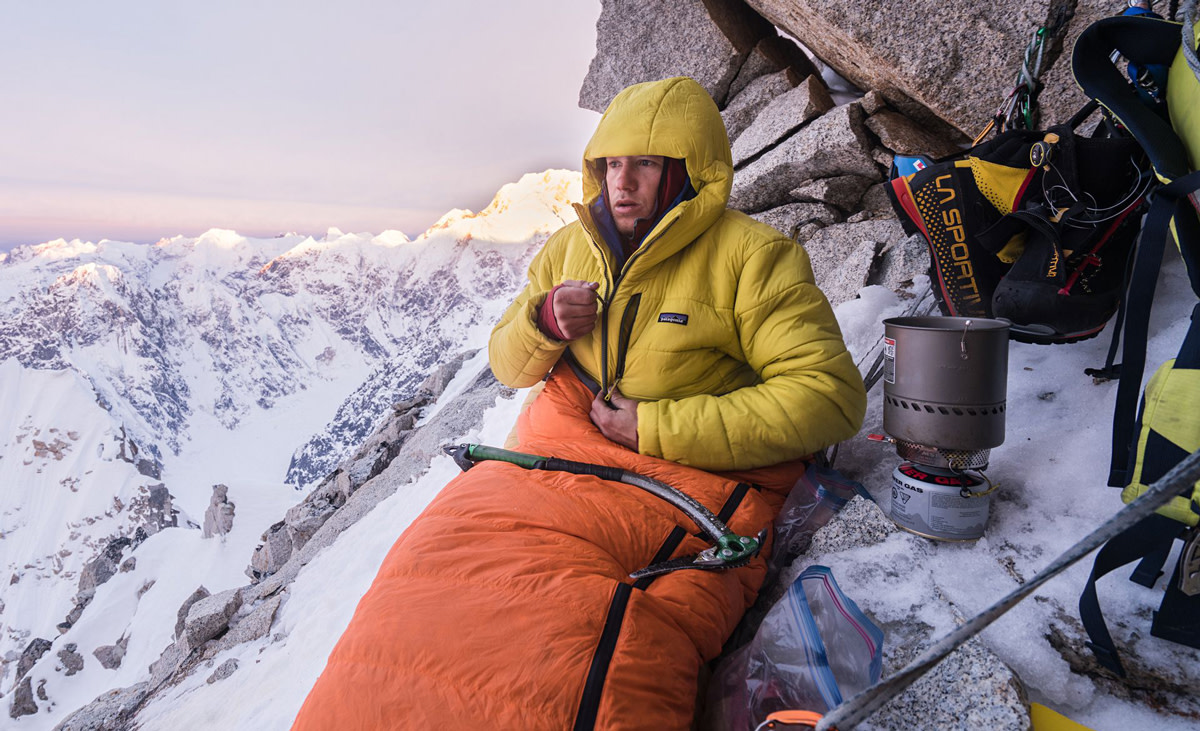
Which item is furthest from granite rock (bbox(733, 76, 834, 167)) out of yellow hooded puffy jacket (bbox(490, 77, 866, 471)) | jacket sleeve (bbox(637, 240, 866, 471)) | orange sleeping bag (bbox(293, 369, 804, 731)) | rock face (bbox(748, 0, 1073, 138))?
orange sleeping bag (bbox(293, 369, 804, 731))

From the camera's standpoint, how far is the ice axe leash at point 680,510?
1.66 metres

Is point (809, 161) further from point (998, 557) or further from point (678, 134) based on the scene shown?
point (998, 557)

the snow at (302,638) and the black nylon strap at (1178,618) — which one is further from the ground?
the black nylon strap at (1178,618)

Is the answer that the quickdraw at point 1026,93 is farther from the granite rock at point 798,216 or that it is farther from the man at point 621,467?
the granite rock at point 798,216

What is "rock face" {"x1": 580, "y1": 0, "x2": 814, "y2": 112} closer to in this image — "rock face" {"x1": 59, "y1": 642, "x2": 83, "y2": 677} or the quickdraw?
the quickdraw

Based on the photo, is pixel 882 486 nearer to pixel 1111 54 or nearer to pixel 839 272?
pixel 1111 54

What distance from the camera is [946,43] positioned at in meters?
3.62

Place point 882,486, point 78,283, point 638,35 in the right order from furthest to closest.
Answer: point 78,283
point 638,35
point 882,486

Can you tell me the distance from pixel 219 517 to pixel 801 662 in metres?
42.3

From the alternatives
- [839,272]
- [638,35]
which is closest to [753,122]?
[638,35]

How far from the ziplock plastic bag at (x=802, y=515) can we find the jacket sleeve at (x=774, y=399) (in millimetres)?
205

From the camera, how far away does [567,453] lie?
2133 mm

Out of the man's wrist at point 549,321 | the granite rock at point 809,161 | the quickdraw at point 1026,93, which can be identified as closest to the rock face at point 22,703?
the man's wrist at point 549,321

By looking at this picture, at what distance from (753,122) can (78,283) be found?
217 m
